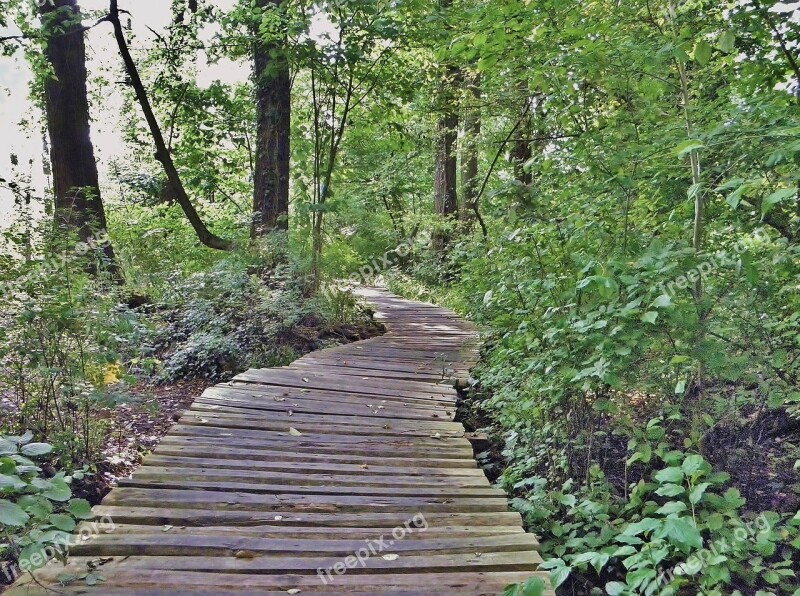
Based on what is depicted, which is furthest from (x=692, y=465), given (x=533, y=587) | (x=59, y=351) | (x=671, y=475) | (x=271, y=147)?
(x=271, y=147)

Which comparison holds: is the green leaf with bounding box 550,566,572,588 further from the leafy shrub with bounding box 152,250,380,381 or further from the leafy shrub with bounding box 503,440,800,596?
the leafy shrub with bounding box 152,250,380,381

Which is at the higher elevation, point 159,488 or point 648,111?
point 648,111

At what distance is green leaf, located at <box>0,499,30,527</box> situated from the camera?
1780 mm

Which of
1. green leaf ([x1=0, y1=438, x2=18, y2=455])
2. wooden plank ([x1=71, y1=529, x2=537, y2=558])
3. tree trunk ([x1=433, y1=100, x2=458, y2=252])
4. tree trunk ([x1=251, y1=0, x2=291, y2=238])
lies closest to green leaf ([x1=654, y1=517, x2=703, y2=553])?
wooden plank ([x1=71, y1=529, x2=537, y2=558])

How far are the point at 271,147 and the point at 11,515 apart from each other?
27.5 feet

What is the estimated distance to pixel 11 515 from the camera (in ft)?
5.96

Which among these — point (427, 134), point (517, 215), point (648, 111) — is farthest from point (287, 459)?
point (427, 134)

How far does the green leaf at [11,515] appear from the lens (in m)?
1.78

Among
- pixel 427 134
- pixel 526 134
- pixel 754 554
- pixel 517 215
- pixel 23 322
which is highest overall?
pixel 427 134

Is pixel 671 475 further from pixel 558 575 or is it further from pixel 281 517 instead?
pixel 281 517

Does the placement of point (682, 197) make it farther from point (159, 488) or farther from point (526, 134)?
point (526, 134)

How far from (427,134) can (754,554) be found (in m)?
14.5

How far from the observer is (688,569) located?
2.48m

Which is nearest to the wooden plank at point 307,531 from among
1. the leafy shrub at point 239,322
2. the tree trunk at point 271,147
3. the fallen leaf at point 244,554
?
the fallen leaf at point 244,554
